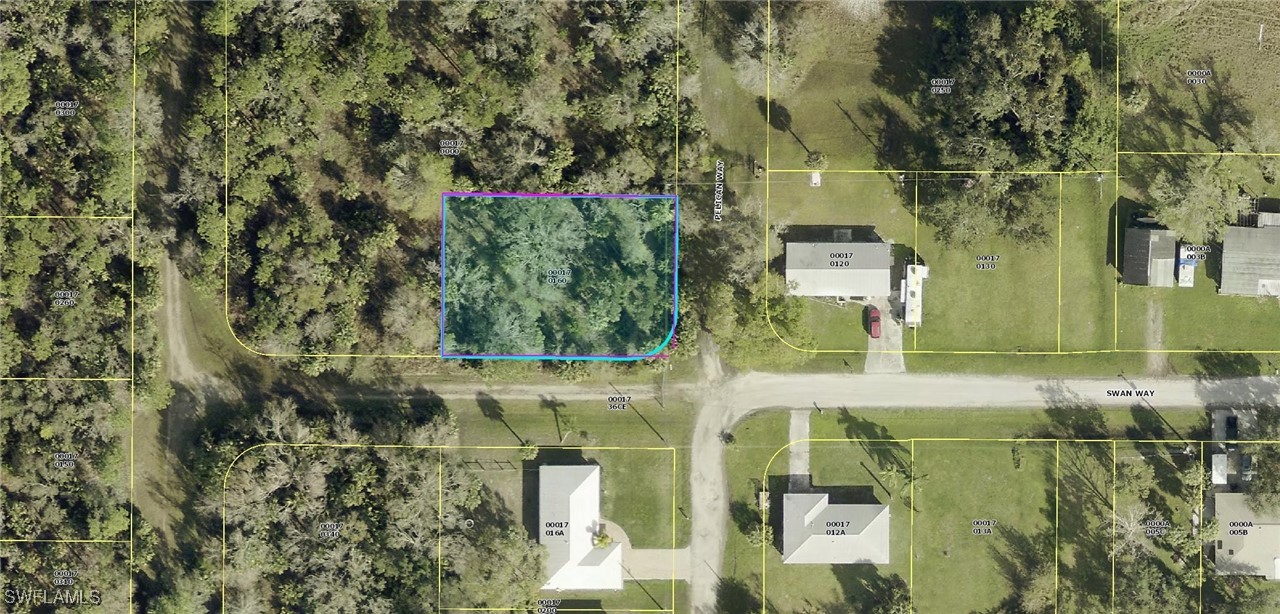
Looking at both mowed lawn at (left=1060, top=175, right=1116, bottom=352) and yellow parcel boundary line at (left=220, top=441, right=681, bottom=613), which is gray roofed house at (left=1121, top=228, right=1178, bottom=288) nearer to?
mowed lawn at (left=1060, top=175, right=1116, bottom=352)

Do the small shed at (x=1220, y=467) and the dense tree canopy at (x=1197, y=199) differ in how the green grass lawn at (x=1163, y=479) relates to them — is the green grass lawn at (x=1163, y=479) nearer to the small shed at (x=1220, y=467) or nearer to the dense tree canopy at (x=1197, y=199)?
the small shed at (x=1220, y=467)

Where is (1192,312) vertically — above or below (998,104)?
below

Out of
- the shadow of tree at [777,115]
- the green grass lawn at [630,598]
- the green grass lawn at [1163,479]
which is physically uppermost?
the shadow of tree at [777,115]

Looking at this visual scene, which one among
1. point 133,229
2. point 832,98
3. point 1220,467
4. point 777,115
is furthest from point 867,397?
point 133,229

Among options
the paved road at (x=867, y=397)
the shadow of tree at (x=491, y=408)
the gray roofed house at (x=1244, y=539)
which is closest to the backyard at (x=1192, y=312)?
the paved road at (x=867, y=397)

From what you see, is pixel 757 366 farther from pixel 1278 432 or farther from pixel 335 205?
pixel 1278 432

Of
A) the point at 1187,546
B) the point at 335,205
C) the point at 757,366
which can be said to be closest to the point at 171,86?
the point at 335,205

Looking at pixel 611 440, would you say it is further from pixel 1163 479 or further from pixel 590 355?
pixel 1163 479
